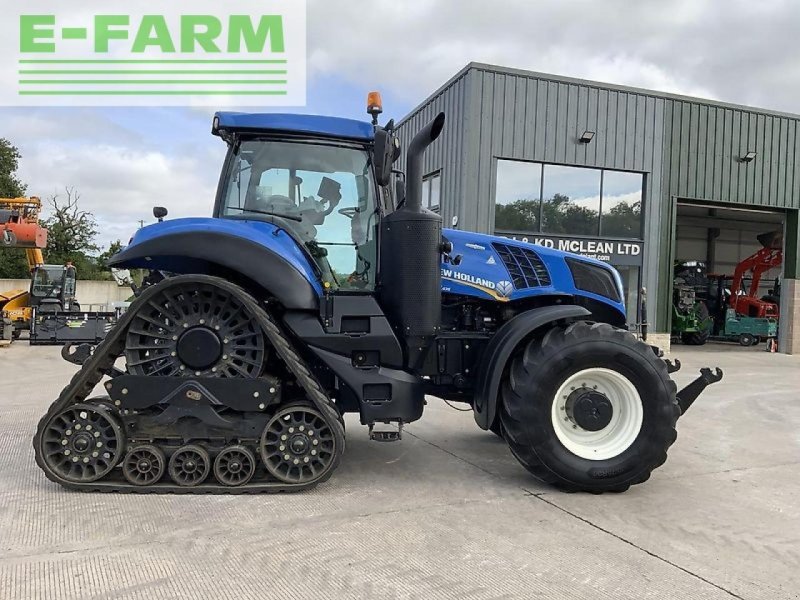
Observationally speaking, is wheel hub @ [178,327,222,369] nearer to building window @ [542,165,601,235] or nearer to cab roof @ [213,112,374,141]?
cab roof @ [213,112,374,141]

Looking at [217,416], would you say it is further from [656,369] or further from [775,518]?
[775,518]

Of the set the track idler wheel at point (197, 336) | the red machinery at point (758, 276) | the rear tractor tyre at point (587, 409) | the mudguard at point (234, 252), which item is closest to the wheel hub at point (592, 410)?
the rear tractor tyre at point (587, 409)

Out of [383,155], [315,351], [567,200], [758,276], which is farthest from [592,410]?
[758,276]

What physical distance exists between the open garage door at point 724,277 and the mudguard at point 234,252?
14.6 m

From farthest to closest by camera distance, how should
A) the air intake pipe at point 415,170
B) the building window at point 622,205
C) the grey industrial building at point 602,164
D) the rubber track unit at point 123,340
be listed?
the building window at point 622,205, the grey industrial building at point 602,164, the air intake pipe at point 415,170, the rubber track unit at point 123,340

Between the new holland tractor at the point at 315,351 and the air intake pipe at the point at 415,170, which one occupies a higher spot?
the air intake pipe at the point at 415,170

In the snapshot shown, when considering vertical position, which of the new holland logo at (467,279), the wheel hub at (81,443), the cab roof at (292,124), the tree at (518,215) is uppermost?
the tree at (518,215)

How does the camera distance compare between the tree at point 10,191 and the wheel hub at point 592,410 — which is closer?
the wheel hub at point 592,410

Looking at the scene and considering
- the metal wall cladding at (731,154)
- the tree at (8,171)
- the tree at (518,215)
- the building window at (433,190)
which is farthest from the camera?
the tree at (8,171)

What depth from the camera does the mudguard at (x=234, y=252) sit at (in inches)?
165

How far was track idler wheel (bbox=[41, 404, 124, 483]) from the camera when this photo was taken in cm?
417

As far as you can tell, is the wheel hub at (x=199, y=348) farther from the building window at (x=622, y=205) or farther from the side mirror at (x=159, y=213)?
the building window at (x=622, y=205)

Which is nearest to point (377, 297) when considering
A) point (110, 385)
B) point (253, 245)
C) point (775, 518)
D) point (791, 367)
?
point (253, 245)

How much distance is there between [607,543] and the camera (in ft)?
11.7
